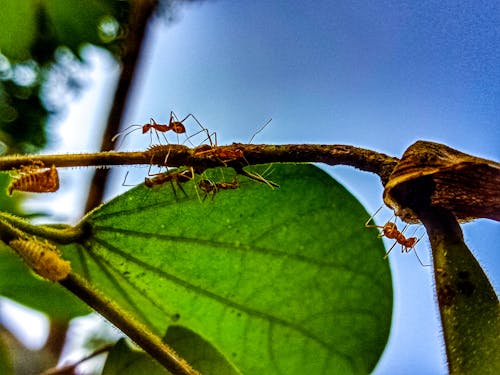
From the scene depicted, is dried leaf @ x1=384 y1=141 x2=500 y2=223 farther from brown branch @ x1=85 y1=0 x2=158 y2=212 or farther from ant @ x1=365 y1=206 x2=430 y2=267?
brown branch @ x1=85 y1=0 x2=158 y2=212

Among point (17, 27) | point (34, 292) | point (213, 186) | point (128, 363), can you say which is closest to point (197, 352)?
point (128, 363)

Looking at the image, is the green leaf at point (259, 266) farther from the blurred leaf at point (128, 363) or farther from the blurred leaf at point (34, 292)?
the blurred leaf at point (34, 292)

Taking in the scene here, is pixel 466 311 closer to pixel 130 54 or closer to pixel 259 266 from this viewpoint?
pixel 259 266

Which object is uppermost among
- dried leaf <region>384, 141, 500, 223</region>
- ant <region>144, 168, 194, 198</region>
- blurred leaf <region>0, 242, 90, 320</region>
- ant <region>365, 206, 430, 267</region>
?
ant <region>365, 206, 430, 267</region>

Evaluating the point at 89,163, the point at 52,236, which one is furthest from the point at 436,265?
the point at 52,236

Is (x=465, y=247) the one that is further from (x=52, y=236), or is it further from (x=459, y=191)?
(x=52, y=236)

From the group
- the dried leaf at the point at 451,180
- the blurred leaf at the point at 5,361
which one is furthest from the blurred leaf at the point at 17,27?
the dried leaf at the point at 451,180

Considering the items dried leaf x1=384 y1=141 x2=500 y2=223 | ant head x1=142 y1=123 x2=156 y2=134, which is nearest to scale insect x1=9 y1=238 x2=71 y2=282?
dried leaf x1=384 y1=141 x2=500 y2=223
